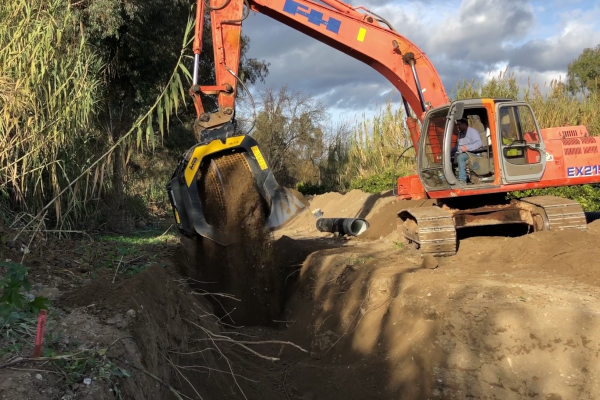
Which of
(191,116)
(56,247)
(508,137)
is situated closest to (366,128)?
(191,116)

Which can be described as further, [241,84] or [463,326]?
[241,84]

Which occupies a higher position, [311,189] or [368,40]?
[368,40]

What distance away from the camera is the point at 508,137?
709 centimetres

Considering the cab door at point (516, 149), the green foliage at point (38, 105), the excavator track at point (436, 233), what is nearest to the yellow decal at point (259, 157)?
the green foliage at point (38, 105)

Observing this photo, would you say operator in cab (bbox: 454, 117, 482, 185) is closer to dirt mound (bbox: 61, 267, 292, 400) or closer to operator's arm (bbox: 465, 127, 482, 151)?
operator's arm (bbox: 465, 127, 482, 151)

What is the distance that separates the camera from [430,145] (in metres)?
7.68

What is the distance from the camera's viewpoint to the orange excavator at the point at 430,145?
20.3 feet

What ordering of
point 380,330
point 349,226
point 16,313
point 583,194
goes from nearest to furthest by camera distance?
point 16,313, point 380,330, point 583,194, point 349,226

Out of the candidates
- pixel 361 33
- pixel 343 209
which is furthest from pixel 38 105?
pixel 343 209

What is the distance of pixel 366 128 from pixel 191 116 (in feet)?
21.1

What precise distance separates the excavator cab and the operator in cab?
0.06 metres

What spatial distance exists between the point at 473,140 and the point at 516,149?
1.89 feet

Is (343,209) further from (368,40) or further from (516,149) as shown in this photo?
(516,149)

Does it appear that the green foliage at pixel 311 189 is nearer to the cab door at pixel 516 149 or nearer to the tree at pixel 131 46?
the tree at pixel 131 46
